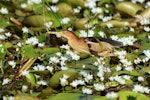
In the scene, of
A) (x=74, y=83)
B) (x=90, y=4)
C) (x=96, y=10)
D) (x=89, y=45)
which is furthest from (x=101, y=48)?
(x=90, y=4)

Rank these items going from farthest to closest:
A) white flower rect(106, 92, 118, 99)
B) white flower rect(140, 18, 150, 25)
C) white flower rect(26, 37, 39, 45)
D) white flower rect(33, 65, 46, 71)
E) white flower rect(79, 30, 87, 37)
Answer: white flower rect(140, 18, 150, 25) → white flower rect(79, 30, 87, 37) → white flower rect(26, 37, 39, 45) → white flower rect(33, 65, 46, 71) → white flower rect(106, 92, 118, 99)

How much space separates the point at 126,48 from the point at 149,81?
1.35 ft

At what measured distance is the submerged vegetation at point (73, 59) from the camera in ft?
5.46

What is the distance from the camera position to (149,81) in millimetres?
1755

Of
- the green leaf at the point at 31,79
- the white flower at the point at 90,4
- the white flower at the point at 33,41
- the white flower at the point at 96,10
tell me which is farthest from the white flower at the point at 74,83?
the white flower at the point at 90,4

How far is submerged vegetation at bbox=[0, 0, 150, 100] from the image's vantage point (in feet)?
5.46

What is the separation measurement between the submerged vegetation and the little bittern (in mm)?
30

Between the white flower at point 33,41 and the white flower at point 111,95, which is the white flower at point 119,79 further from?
the white flower at point 33,41

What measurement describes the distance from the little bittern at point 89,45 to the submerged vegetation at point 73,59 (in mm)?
30

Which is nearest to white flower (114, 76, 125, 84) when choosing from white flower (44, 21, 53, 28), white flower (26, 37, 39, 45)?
white flower (26, 37, 39, 45)

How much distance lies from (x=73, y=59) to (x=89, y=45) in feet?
0.31

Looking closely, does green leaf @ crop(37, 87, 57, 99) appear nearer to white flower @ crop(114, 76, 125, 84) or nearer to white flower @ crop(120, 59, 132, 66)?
white flower @ crop(114, 76, 125, 84)

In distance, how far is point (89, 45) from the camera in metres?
1.99

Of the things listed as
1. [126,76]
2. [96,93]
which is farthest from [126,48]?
[96,93]
